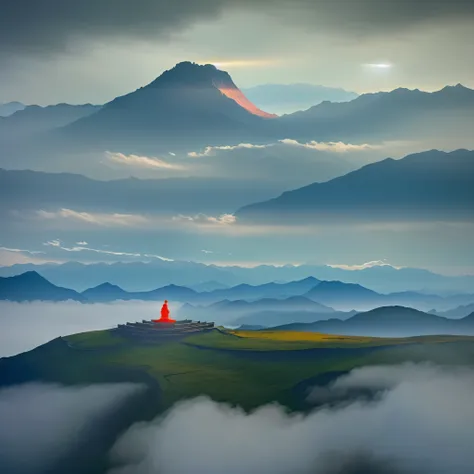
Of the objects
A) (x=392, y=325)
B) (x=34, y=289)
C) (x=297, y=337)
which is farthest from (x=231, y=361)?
(x=34, y=289)

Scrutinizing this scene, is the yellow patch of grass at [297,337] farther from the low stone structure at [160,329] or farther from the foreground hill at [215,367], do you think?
the low stone structure at [160,329]

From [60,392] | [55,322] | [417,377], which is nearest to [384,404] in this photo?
[417,377]

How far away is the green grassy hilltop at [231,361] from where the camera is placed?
67.8 m

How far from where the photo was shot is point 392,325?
104125 mm

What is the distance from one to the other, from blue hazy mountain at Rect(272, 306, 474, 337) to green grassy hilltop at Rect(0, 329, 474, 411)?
24.6m

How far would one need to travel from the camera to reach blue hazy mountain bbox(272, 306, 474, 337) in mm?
102688

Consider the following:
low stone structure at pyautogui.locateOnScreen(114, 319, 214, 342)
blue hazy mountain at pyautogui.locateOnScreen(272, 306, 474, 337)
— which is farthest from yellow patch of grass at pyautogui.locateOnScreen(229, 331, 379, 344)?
blue hazy mountain at pyautogui.locateOnScreen(272, 306, 474, 337)

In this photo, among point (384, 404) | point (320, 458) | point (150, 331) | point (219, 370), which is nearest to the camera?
point (320, 458)

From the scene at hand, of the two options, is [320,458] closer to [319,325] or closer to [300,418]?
[300,418]

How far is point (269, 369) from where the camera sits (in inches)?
2763

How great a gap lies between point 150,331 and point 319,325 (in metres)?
35.6

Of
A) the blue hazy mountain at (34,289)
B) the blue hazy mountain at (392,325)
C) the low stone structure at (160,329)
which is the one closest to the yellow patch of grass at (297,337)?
the low stone structure at (160,329)

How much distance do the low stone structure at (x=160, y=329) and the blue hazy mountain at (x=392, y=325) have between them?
75.4ft

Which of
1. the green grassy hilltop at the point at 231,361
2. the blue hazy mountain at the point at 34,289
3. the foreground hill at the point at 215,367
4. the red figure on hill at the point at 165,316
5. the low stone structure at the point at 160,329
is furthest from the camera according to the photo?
the blue hazy mountain at the point at 34,289
